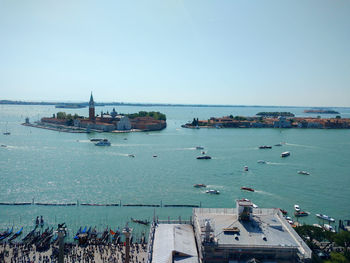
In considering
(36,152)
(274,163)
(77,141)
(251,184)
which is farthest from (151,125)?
(251,184)

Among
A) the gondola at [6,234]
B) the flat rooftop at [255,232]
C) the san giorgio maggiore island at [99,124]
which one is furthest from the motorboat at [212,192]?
the san giorgio maggiore island at [99,124]

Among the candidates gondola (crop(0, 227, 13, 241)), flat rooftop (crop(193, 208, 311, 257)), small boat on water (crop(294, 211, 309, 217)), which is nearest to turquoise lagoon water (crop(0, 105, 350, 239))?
small boat on water (crop(294, 211, 309, 217))

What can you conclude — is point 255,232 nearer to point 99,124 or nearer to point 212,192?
point 212,192

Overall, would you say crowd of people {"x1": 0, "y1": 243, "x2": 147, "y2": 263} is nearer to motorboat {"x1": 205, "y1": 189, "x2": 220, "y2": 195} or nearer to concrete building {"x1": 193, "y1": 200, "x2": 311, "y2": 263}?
concrete building {"x1": 193, "y1": 200, "x2": 311, "y2": 263}

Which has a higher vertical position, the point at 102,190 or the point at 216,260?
the point at 216,260

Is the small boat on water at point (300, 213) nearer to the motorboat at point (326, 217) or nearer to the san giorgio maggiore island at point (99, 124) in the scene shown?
the motorboat at point (326, 217)

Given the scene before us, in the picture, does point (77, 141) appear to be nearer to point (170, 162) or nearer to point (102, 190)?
point (170, 162)

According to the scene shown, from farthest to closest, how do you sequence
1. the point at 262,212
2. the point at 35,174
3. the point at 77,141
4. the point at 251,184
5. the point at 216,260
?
the point at 77,141
the point at 35,174
the point at 251,184
the point at 262,212
the point at 216,260
